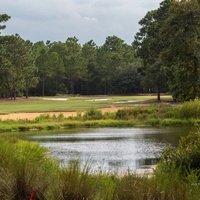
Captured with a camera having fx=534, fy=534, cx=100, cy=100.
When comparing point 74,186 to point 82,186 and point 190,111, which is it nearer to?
point 82,186

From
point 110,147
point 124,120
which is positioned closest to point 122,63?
point 124,120

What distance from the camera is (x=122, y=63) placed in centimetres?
15050

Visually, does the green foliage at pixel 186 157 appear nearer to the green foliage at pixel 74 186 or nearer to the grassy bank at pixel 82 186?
the grassy bank at pixel 82 186

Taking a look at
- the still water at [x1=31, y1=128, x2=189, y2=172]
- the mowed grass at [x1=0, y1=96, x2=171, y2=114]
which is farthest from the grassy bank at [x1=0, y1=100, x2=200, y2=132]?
the mowed grass at [x1=0, y1=96, x2=171, y2=114]

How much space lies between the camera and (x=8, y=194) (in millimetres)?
8148

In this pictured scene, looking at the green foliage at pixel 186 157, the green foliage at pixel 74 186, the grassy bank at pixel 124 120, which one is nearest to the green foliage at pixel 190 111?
the grassy bank at pixel 124 120

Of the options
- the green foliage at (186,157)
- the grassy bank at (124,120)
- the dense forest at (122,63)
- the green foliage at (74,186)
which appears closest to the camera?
the green foliage at (74,186)

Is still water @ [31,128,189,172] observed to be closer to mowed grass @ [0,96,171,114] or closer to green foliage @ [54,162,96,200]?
green foliage @ [54,162,96,200]

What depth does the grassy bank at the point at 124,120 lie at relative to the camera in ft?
138

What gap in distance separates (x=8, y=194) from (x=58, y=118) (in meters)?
38.5

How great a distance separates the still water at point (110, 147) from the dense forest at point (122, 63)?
88.1 ft

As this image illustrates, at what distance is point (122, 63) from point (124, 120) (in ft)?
347

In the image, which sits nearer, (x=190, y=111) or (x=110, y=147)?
(x=110, y=147)

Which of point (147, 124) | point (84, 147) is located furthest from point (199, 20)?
point (84, 147)
